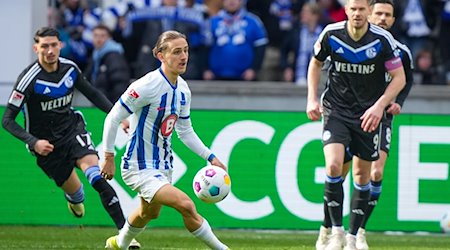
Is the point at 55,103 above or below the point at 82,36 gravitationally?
above

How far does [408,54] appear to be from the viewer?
12.1m

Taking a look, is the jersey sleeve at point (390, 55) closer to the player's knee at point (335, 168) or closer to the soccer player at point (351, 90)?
the soccer player at point (351, 90)

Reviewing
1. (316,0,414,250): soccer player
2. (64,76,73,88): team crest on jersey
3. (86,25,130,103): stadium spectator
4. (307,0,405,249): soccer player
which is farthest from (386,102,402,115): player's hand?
(86,25,130,103): stadium spectator

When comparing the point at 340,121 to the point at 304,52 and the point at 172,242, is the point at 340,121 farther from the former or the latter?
the point at 304,52

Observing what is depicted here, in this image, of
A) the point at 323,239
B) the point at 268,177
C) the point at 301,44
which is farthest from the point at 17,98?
the point at 301,44

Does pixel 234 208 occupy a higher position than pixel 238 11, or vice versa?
pixel 238 11

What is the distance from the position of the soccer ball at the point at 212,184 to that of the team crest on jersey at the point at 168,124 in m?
0.51

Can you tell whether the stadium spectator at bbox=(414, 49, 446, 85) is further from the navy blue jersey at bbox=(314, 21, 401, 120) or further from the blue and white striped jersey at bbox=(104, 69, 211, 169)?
the blue and white striped jersey at bbox=(104, 69, 211, 169)

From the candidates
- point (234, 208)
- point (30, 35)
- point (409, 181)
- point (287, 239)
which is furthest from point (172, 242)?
point (30, 35)

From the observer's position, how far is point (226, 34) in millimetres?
17453

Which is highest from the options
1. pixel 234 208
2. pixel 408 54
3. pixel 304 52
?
pixel 408 54

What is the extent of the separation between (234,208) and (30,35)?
13.2 feet

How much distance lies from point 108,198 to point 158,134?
2.17 m

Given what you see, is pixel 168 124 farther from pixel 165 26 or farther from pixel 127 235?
pixel 165 26
